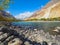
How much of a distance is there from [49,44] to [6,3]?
1548 cm

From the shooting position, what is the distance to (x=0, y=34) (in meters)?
17.3

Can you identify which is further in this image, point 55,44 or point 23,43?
point 55,44

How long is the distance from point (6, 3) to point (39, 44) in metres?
15.2

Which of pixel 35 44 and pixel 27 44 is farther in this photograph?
pixel 35 44

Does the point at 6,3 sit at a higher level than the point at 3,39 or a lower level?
higher

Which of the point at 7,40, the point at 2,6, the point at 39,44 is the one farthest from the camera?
the point at 2,6

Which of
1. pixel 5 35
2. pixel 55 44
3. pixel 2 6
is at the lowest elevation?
pixel 55 44

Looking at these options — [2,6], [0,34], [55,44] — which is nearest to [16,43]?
[0,34]

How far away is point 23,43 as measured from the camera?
1542 centimetres

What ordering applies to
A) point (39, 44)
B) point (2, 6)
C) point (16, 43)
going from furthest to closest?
point (2, 6) < point (39, 44) < point (16, 43)

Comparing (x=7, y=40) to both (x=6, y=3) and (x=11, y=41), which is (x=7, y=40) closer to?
(x=11, y=41)

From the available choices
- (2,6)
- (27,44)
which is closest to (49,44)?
(27,44)

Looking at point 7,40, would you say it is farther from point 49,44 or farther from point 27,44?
point 49,44

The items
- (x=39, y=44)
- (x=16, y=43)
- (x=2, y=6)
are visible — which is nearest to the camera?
(x=16, y=43)
